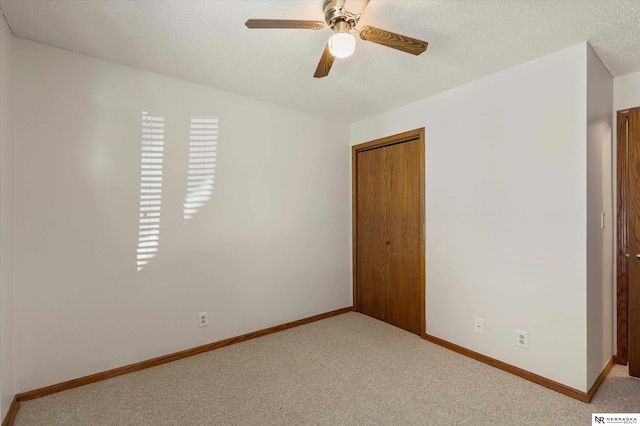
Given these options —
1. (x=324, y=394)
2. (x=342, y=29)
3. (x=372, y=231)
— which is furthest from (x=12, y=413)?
(x=372, y=231)

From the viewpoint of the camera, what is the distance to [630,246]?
8.11ft

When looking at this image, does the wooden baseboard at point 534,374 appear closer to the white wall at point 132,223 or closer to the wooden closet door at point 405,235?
the wooden closet door at point 405,235

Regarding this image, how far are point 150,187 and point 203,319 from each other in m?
1.23

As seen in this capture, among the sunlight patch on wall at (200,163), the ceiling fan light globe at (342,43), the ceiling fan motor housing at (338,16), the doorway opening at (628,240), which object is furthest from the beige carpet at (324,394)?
the ceiling fan motor housing at (338,16)

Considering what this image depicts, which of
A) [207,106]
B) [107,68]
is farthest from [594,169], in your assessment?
[107,68]

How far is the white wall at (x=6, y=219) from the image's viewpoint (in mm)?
1769

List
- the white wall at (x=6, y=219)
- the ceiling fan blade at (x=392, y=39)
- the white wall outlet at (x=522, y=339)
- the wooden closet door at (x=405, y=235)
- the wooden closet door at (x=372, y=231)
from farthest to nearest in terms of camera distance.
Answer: the wooden closet door at (x=372, y=231) < the wooden closet door at (x=405, y=235) < the white wall outlet at (x=522, y=339) < the white wall at (x=6, y=219) < the ceiling fan blade at (x=392, y=39)

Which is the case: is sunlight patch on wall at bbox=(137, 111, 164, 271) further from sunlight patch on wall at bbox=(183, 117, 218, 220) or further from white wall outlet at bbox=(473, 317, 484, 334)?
white wall outlet at bbox=(473, 317, 484, 334)

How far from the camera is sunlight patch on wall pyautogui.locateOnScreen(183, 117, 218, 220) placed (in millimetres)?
2703

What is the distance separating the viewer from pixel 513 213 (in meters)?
2.40

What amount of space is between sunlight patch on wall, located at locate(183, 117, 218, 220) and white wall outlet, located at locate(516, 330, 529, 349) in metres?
2.76

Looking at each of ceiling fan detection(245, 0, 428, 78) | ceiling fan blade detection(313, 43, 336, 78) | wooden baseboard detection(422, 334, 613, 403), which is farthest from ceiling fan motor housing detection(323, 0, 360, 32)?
wooden baseboard detection(422, 334, 613, 403)

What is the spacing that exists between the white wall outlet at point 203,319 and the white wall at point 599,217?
289cm

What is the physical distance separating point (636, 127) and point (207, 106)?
11.5 feet
